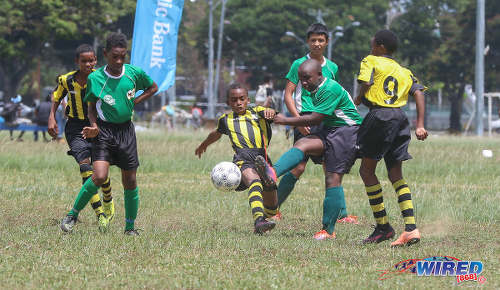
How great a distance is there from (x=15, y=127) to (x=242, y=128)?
65.7 feet

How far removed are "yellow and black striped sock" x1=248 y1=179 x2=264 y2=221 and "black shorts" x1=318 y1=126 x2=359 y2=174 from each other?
0.69 metres

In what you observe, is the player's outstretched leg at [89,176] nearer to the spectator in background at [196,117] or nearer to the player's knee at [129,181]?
the player's knee at [129,181]

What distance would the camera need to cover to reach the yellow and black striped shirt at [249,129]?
7.77 metres

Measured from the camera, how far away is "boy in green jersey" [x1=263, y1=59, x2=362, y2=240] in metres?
7.43

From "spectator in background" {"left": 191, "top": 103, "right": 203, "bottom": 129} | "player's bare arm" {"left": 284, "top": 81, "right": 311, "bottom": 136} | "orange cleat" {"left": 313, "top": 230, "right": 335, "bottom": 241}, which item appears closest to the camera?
"orange cleat" {"left": 313, "top": 230, "right": 335, "bottom": 241}

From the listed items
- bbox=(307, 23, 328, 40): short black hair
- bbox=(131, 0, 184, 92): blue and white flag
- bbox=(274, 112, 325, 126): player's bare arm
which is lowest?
bbox=(274, 112, 325, 126): player's bare arm

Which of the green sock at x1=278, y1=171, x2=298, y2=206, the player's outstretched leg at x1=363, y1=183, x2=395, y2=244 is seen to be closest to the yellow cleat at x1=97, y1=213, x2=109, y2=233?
the green sock at x1=278, y1=171, x2=298, y2=206

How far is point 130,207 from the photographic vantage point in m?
7.54

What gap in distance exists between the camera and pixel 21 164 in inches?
571

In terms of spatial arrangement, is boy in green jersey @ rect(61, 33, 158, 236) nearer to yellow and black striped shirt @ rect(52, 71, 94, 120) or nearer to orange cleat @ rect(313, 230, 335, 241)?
yellow and black striped shirt @ rect(52, 71, 94, 120)

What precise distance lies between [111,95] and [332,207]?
2.29 m

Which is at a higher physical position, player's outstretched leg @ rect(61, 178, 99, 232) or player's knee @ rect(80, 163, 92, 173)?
player's knee @ rect(80, 163, 92, 173)

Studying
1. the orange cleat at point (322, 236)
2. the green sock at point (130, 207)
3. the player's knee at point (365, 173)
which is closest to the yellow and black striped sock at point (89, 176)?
the green sock at point (130, 207)

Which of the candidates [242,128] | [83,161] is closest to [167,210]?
[83,161]
